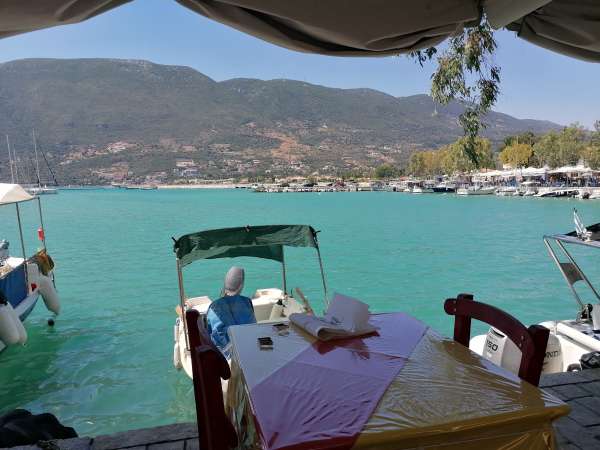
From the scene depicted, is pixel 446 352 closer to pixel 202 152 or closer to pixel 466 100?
pixel 466 100

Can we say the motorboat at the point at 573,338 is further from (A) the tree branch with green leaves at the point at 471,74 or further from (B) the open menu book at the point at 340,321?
(B) the open menu book at the point at 340,321

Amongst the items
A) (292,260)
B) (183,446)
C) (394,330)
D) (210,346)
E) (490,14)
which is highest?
(490,14)

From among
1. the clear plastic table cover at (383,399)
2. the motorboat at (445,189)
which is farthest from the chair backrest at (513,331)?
the motorboat at (445,189)

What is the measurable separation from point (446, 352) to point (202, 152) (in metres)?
165

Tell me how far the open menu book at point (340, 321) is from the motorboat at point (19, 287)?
6342 mm

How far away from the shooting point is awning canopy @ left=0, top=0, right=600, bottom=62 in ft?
5.87

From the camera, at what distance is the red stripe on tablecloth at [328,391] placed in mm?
1248

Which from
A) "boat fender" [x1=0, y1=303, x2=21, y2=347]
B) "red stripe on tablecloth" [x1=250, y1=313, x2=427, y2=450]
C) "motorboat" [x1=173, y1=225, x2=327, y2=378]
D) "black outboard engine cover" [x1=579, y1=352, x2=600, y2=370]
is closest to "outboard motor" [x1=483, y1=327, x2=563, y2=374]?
"black outboard engine cover" [x1=579, y1=352, x2=600, y2=370]

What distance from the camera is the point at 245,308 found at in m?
4.65

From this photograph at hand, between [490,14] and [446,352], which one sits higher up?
[490,14]

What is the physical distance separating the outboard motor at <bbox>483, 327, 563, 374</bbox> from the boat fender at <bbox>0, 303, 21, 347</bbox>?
6516 millimetres

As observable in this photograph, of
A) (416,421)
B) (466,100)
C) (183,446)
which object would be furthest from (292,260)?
(416,421)

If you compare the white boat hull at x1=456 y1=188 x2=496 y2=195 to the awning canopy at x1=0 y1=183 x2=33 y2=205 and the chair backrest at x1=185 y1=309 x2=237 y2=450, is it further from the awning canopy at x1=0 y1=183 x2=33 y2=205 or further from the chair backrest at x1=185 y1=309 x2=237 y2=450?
the chair backrest at x1=185 y1=309 x2=237 y2=450

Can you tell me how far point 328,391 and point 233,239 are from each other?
15.1ft
